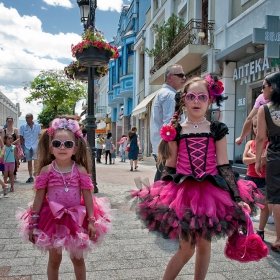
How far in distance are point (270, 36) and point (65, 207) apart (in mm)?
7377

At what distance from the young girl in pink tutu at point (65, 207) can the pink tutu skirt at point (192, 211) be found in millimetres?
389

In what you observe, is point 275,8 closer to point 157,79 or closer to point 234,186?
point 234,186

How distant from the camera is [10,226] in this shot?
15.7 ft

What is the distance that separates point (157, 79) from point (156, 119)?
1357cm

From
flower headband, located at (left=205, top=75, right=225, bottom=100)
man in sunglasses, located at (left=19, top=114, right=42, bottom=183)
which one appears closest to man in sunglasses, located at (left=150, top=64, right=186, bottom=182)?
flower headband, located at (left=205, top=75, right=225, bottom=100)

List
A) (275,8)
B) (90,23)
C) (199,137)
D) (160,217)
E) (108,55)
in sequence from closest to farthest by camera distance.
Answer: (160,217) → (199,137) → (108,55) → (90,23) → (275,8)

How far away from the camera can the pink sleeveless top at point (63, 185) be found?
2609 mm

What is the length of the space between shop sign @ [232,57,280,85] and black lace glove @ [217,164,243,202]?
23.8 ft

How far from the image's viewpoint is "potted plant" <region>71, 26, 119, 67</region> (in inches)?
286

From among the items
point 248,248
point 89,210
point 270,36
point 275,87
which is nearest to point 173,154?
point 89,210

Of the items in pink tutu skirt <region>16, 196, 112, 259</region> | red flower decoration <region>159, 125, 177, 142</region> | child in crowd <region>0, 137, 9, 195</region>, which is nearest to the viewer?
pink tutu skirt <region>16, 196, 112, 259</region>

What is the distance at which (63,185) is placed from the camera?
8.60ft

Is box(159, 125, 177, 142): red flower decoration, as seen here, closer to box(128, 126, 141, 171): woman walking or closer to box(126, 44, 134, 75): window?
box(128, 126, 141, 171): woman walking

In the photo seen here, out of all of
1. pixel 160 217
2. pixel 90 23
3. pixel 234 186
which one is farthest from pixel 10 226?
pixel 90 23
